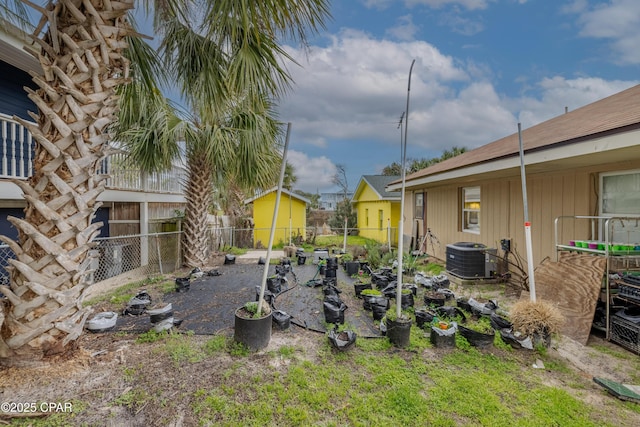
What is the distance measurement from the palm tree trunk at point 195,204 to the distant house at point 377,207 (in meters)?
7.99

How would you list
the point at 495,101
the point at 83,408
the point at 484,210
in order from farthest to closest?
1. the point at 495,101
2. the point at 484,210
3. the point at 83,408

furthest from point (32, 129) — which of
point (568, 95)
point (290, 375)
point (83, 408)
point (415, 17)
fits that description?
point (568, 95)

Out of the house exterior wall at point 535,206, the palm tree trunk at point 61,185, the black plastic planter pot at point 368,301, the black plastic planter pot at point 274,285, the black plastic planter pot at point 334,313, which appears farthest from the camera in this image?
the black plastic planter pot at point 274,285

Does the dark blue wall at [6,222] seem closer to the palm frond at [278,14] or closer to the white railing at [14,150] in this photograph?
the white railing at [14,150]

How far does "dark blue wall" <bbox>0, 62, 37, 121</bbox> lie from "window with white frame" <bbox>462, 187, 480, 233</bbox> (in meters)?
11.4

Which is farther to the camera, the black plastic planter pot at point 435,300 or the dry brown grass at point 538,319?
A: the black plastic planter pot at point 435,300

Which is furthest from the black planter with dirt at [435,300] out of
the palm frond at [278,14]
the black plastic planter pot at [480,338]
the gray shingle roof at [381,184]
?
the gray shingle roof at [381,184]

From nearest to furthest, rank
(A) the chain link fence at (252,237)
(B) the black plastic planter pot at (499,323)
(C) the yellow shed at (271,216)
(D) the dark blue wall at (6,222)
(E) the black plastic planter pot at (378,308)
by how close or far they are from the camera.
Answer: (B) the black plastic planter pot at (499,323), (E) the black plastic planter pot at (378,308), (D) the dark blue wall at (6,222), (A) the chain link fence at (252,237), (C) the yellow shed at (271,216)

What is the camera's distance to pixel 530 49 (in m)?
8.92

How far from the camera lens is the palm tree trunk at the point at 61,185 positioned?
100 inches

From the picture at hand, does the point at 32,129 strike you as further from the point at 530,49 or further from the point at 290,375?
the point at 530,49

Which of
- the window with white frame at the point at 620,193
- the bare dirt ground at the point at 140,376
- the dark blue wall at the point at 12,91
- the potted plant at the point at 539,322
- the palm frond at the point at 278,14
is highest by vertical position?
the dark blue wall at the point at 12,91

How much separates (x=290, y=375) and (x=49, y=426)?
1.84 meters

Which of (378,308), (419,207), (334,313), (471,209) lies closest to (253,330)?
(334,313)
